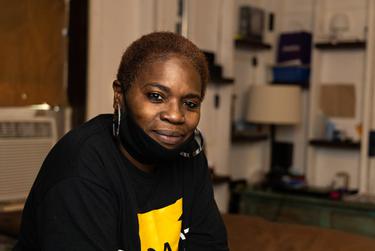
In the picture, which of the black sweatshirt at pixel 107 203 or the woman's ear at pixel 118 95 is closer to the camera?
the black sweatshirt at pixel 107 203

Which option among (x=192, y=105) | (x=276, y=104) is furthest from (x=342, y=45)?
(x=192, y=105)

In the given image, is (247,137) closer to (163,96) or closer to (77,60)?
(77,60)

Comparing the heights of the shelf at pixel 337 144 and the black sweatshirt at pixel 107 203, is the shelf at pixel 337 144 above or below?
below

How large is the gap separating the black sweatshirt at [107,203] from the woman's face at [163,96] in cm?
10

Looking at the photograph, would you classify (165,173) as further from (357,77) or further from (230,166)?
(357,77)

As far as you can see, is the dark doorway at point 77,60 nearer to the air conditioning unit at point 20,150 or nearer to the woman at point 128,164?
the air conditioning unit at point 20,150

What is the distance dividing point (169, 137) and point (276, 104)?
274cm

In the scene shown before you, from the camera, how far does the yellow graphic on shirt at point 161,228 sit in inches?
47.0

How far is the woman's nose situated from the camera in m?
1.10

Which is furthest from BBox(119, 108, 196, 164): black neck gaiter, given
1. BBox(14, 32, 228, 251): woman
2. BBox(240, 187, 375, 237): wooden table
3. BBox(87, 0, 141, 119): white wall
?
BBox(240, 187, 375, 237): wooden table

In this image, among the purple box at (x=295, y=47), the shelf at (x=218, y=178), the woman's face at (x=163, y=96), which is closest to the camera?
the woman's face at (x=163, y=96)

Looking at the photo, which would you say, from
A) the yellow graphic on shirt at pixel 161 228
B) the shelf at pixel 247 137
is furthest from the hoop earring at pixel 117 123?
the shelf at pixel 247 137

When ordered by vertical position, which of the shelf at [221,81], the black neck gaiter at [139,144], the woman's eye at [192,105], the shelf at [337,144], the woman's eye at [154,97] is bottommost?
the shelf at [337,144]

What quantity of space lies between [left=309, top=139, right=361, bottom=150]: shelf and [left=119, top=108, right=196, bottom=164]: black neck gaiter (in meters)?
2.86
